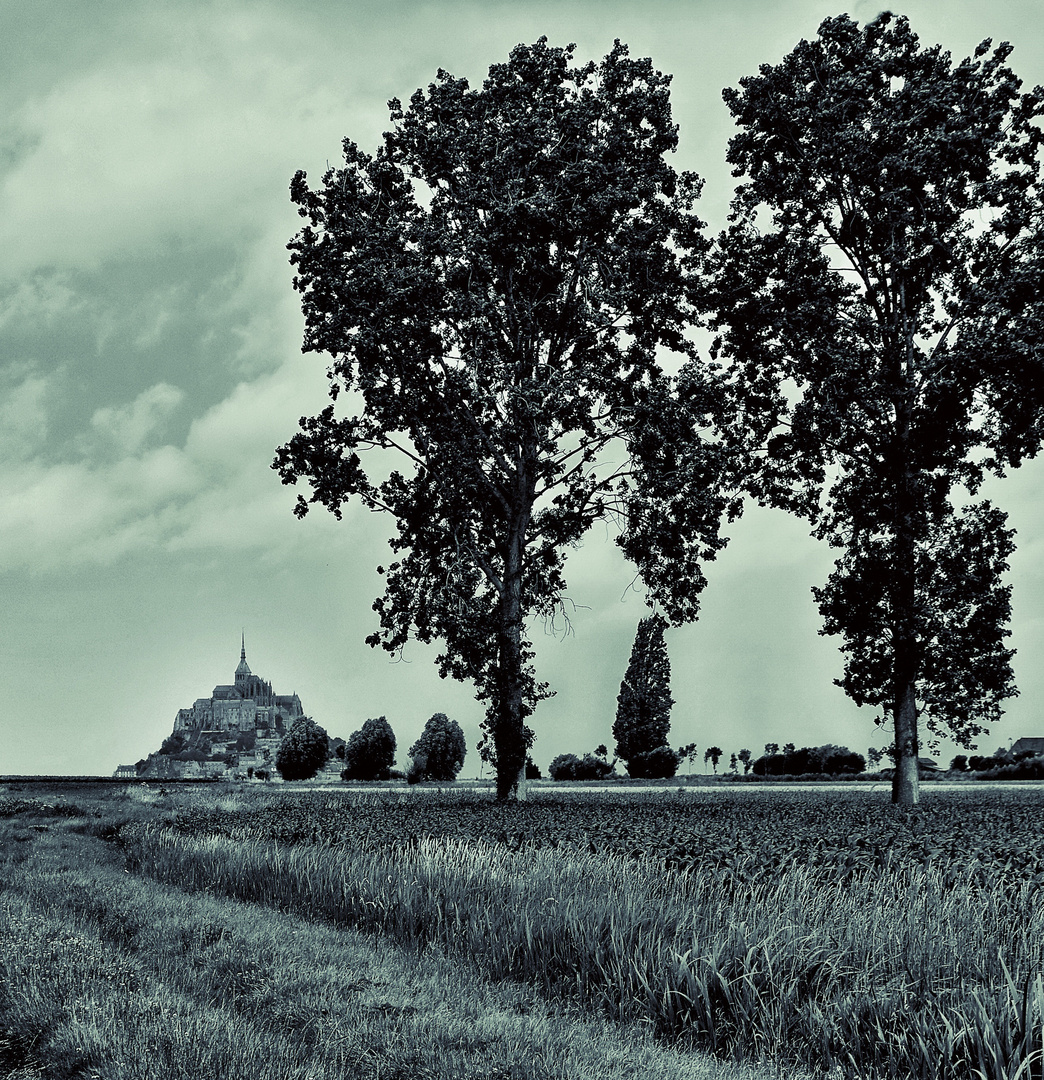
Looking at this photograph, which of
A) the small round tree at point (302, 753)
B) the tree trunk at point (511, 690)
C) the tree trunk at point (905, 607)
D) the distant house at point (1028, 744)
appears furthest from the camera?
the distant house at point (1028, 744)

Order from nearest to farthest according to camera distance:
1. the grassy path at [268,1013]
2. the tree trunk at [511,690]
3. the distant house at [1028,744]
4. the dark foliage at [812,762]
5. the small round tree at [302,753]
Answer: the grassy path at [268,1013], the tree trunk at [511,690], the dark foliage at [812,762], the small round tree at [302,753], the distant house at [1028,744]

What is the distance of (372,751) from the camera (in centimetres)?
7506

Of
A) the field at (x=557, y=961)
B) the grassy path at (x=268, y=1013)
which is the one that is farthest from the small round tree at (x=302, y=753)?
the grassy path at (x=268, y=1013)

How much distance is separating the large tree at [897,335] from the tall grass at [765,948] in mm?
16508

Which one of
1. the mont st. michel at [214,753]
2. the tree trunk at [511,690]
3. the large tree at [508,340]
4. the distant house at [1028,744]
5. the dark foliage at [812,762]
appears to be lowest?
the mont st. michel at [214,753]

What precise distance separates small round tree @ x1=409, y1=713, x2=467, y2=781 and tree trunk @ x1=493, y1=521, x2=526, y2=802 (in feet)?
165

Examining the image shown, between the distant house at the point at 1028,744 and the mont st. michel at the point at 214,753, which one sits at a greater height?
the distant house at the point at 1028,744

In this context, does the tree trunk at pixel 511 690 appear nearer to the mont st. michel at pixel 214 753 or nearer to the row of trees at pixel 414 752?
the row of trees at pixel 414 752

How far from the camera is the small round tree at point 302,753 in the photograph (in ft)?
271

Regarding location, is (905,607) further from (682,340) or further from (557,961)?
(557,961)

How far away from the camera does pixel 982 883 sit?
28.6 feet

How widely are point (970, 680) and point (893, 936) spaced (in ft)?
63.3

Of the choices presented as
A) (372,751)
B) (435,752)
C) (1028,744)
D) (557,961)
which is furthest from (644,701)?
(557,961)

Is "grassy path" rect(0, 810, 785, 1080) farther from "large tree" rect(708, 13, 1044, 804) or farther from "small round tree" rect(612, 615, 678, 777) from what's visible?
"small round tree" rect(612, 615, 678, 777)
